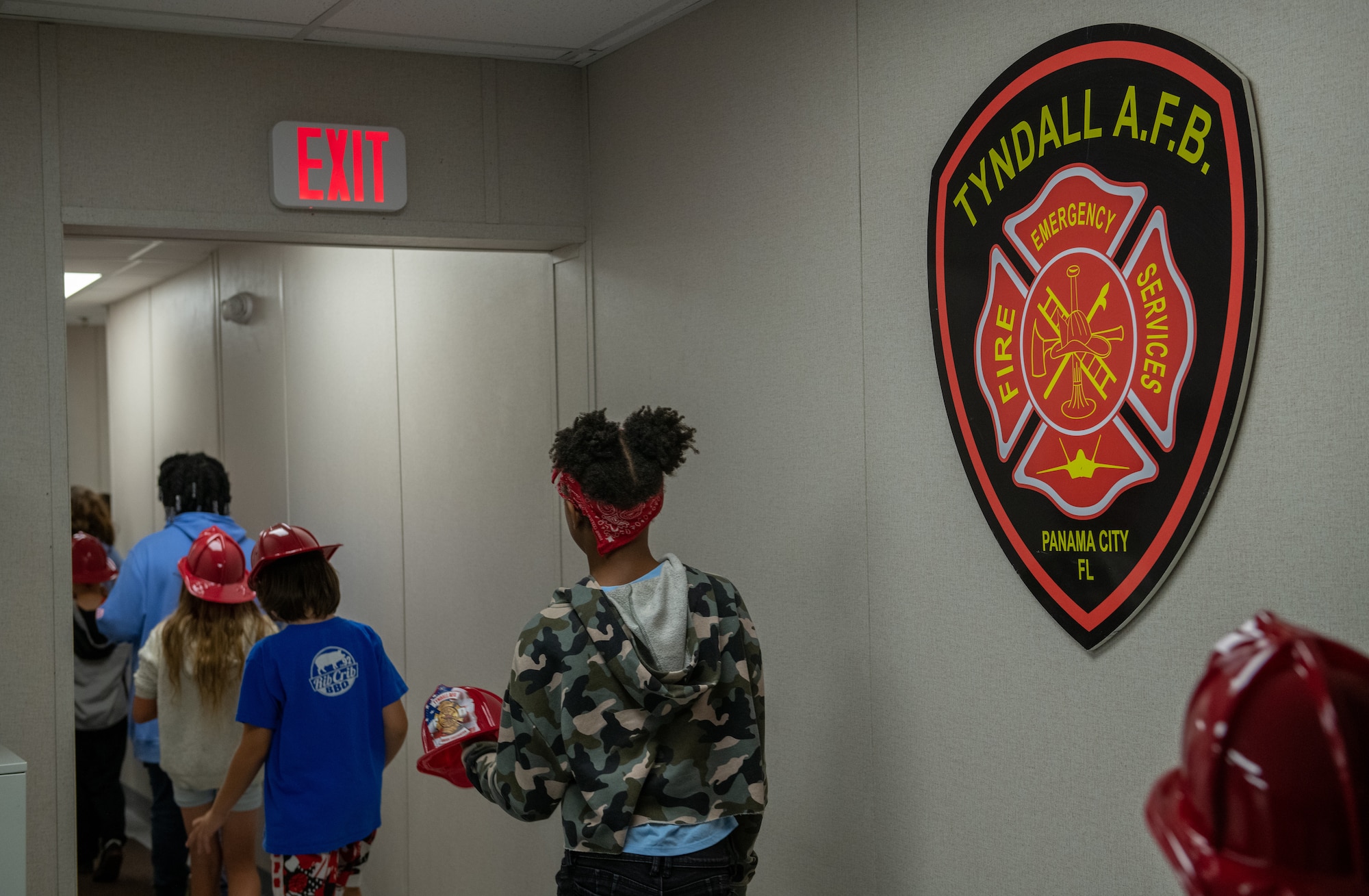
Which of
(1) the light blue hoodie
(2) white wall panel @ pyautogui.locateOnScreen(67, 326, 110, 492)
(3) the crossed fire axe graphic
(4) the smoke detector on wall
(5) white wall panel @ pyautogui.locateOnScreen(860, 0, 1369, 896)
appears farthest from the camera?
(2) white wall panel @ pyautogui.locateOnScreen(67, 326, 110, 492)

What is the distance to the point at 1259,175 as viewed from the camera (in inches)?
66.0

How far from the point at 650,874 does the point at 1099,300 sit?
1157 millimetres

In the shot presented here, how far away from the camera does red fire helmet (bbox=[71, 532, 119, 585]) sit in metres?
5.06

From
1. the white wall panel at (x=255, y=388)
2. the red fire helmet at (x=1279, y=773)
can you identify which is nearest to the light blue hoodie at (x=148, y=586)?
the white wall panel at (x=255, y=388)

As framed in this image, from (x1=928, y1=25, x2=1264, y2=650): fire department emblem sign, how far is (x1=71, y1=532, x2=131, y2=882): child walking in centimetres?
410

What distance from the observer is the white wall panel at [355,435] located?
462 centimetres

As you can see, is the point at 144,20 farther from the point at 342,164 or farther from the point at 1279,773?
the point at 1279,773

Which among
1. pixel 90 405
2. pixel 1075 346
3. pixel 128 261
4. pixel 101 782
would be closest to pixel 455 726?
pixel 1075 346

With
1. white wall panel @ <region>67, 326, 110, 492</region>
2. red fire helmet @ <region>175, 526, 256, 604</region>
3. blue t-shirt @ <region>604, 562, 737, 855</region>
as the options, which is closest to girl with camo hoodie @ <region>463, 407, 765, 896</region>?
blue t-shirt @ <region>604, 562, 737, 855</region>

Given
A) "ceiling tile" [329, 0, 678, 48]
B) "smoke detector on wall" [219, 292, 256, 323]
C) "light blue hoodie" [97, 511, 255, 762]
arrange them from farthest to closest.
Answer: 1. "smoke detector on wall" [219, 292, 256, 323]
2. "light blue hoodie" [97, 511, 255, 762]
3. "ceiling tile" [329, 0, 678, 48]

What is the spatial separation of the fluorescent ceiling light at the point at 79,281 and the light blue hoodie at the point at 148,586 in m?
3.36

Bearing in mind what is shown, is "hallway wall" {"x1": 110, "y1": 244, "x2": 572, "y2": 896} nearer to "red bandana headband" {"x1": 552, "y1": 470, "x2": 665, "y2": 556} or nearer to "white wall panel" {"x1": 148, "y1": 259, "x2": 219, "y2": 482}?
"white wall panel" {"x1": 148, "y1": 259, "x2": 219, "y2": 482}

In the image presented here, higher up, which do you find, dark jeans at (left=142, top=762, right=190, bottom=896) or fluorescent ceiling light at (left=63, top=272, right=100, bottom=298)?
fluorescent ceiling light at (left=63, top=272, right=100, bottom=298)

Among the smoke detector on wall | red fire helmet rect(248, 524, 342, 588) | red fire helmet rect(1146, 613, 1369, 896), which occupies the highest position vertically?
the smoke detector on wall
